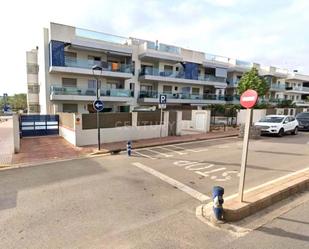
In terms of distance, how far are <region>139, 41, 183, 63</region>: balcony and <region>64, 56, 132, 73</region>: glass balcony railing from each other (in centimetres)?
284

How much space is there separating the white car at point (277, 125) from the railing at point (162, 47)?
1650cm

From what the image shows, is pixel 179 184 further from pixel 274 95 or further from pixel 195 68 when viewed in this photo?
pixel 274 95

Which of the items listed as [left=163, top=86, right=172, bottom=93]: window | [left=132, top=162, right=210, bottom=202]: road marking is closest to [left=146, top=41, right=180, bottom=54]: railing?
[left=163, top=86, right=172, bottom=93]: window

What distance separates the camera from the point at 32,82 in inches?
1265

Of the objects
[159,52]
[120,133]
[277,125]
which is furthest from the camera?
[159,52]

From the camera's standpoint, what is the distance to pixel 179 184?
6.69m

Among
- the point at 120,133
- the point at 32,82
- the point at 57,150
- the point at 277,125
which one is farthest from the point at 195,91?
the point at 57,150

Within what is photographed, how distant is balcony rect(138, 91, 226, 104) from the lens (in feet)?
94.1

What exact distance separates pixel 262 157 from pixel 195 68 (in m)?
24.6

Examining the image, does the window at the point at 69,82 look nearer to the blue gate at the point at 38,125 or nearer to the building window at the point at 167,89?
the blue gate at the point at 38,125

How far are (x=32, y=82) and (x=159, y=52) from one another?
748 inches

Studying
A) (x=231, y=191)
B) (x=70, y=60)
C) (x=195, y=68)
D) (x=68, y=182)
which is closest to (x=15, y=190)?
(x=68, y=182)

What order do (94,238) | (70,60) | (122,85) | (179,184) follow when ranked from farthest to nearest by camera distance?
(122,85) → (70,60) → (179,184) → (94,238)

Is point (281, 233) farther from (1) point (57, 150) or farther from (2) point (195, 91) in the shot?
(2) point (195, 91)
